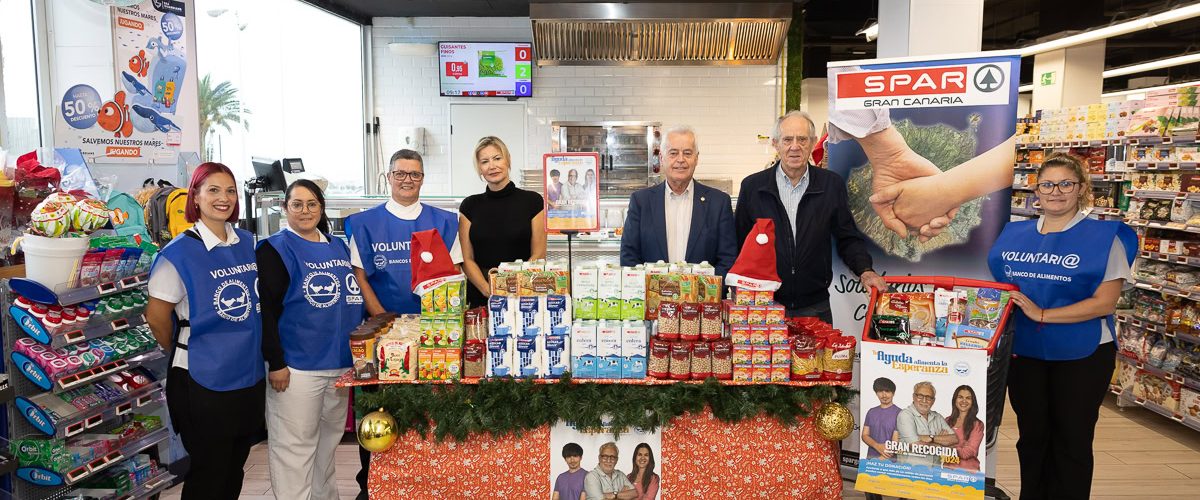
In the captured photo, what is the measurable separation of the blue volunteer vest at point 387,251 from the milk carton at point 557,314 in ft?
2.78

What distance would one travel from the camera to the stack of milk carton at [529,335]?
2586 millimetres

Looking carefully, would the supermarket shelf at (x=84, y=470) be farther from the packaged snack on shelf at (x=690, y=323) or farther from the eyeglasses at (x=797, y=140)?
the eyeglasses at (x=797, y=140)

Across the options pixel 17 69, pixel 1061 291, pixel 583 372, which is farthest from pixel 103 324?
pixel 1061 291

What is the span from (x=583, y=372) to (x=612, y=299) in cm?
29

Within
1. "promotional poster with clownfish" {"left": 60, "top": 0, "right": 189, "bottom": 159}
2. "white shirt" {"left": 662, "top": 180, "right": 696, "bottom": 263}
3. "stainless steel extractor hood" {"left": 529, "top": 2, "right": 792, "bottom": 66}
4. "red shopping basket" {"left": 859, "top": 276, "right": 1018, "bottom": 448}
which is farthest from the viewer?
"stainless steel extractor hood" {"left": 529, "top": 2, "right": 792, "bottom": 66}

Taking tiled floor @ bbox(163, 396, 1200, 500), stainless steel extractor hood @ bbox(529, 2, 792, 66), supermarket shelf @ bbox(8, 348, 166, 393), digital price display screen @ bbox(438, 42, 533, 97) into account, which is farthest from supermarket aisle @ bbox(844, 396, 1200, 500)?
digital price display screen @ bbox(438, 42, 533, 97)

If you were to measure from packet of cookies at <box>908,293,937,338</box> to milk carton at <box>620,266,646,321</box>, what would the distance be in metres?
0.98

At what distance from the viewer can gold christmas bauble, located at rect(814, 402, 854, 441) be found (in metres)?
2.56

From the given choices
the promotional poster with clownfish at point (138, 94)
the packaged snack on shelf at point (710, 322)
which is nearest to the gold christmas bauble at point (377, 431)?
the packaged snack on shelf at point (710, 322)

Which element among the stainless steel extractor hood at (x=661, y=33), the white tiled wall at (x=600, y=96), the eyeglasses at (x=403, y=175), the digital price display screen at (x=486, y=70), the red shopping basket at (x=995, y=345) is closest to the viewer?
the red shopping basket at (x=995, y=345)

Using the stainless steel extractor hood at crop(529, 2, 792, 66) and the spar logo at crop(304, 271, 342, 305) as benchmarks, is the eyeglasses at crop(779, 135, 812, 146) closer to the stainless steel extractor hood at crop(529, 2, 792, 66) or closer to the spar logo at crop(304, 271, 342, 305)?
the spar logo at crop(304, 271, 342, 305)

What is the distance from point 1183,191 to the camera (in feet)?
15.9

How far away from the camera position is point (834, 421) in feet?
8.41

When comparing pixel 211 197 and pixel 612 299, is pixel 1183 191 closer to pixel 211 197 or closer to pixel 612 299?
pixel 612 299
